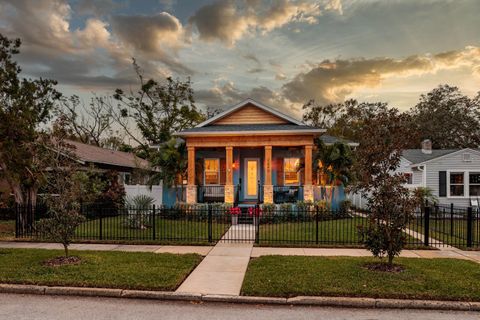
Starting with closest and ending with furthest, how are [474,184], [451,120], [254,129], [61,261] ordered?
1. [61,261]
2. [254,129]
3. [474,184]
4. [451,120]

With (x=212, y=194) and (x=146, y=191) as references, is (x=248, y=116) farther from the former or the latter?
(x=146, y=191)

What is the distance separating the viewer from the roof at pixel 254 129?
1869 centimetres

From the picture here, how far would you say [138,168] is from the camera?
24.2 m

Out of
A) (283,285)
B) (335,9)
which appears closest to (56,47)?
(335,9)

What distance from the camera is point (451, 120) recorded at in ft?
138

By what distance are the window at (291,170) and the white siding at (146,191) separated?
7970mm

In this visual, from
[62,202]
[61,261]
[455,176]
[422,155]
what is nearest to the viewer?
[61,261]

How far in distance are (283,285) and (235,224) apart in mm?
9451

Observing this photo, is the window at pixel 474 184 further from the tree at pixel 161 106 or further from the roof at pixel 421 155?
the tree at pixel 161 106

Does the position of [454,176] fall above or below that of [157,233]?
above

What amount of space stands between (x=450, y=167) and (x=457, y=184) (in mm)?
1153

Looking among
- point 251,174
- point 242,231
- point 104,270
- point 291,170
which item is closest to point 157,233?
point 242,231

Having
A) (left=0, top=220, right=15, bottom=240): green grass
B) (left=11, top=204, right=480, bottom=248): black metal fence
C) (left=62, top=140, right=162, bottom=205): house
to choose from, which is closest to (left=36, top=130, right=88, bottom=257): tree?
(left=11, top=204, right=480, bottom=248): black metal fence

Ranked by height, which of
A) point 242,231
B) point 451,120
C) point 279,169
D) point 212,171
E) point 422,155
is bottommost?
point 242,231
